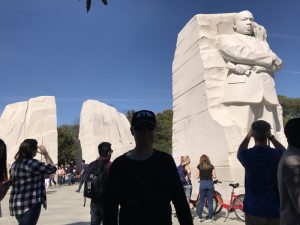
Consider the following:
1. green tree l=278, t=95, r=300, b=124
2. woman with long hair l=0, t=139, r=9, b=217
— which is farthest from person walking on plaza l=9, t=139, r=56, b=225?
green tree l=278, t=95, r=300, b=124

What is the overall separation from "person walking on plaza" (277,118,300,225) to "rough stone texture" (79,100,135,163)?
27079 millimetres

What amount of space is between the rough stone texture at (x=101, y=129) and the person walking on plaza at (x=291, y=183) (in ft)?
88.8

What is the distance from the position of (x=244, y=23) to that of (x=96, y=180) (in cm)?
828

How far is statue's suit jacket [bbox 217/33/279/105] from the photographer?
10.8m

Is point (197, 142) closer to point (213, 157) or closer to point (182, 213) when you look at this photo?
point (213, 157)

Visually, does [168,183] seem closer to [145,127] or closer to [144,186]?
[144,186]

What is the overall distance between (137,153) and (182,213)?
47 cm

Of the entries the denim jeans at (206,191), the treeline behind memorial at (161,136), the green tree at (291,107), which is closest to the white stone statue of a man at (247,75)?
the denim jeans at (206,191)

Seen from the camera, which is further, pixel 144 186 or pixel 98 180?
pixel 98 180

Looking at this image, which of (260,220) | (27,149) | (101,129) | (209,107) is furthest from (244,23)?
(101,129)

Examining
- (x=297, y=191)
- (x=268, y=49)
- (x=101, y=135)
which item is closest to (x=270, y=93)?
(x=268, y=49)

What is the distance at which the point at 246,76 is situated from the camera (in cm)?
1086

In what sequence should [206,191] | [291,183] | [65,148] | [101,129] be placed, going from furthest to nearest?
1. [65,148]
2. [101,129]
3. [206,191]
4. [291,183]

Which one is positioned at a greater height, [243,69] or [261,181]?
[243,69]
